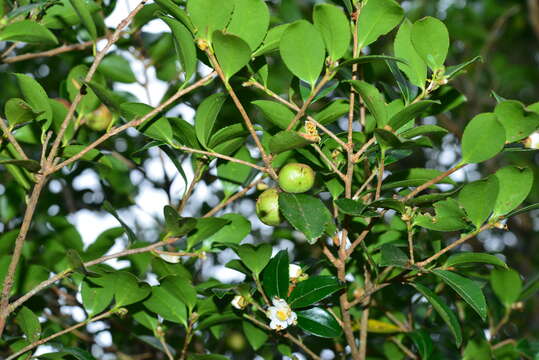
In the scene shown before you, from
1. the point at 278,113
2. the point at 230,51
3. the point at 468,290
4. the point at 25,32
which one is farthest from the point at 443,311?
the point at 25,32

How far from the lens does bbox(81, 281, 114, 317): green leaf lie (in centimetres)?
120

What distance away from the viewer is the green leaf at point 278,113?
1062 mm

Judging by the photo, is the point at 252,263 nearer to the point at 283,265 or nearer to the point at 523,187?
the point at 283,265

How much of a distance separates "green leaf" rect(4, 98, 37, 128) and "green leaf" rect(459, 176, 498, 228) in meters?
0.73

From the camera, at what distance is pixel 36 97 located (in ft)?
3.72

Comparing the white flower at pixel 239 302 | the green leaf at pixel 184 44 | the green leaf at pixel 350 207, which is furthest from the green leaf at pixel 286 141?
the white flower at pixel 239 302

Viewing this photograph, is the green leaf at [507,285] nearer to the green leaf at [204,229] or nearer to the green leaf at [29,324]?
the green leaf at [204,229]

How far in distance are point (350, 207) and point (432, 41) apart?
33cm

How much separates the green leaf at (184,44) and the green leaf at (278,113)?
0.45 feet

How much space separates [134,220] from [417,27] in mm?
1493

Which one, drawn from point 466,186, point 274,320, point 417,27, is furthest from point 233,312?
point 417,27

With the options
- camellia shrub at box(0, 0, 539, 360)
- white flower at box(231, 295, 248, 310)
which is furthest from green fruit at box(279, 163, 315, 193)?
white flower at box(231, 295, 248, 310)

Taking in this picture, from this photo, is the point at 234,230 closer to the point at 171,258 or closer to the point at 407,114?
the point at 171,258

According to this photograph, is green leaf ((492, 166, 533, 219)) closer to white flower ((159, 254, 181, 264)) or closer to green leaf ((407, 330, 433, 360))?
green leaf ((407, 330, 433, 360))
